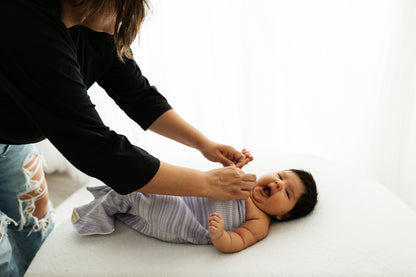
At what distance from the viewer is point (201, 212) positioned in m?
1.09

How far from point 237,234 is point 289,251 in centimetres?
17

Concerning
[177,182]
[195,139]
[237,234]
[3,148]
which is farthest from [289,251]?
[3,148]

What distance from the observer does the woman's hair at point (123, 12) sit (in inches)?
27.2

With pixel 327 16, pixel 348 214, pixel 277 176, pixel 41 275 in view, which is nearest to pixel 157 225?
pixel 41 275

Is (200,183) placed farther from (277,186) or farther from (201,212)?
(277,186)

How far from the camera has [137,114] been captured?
3.92ft

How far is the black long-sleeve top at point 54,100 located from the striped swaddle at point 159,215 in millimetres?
261

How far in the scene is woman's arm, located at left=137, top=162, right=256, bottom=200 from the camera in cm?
83

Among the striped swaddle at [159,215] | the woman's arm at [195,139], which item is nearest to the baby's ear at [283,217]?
the striped swaddle at [159,215]

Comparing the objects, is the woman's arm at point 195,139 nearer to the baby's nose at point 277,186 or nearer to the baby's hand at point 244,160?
the baby's hand at point 244,160

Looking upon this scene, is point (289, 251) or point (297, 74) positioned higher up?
point (297, 74)

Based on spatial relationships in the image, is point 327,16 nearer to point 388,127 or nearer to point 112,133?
point 388,127

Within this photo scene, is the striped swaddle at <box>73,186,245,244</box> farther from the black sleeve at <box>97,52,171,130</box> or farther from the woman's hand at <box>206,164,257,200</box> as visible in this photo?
the black sleeve at <box>97,52,171,130</box>

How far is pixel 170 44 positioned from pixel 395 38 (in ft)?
3.79
